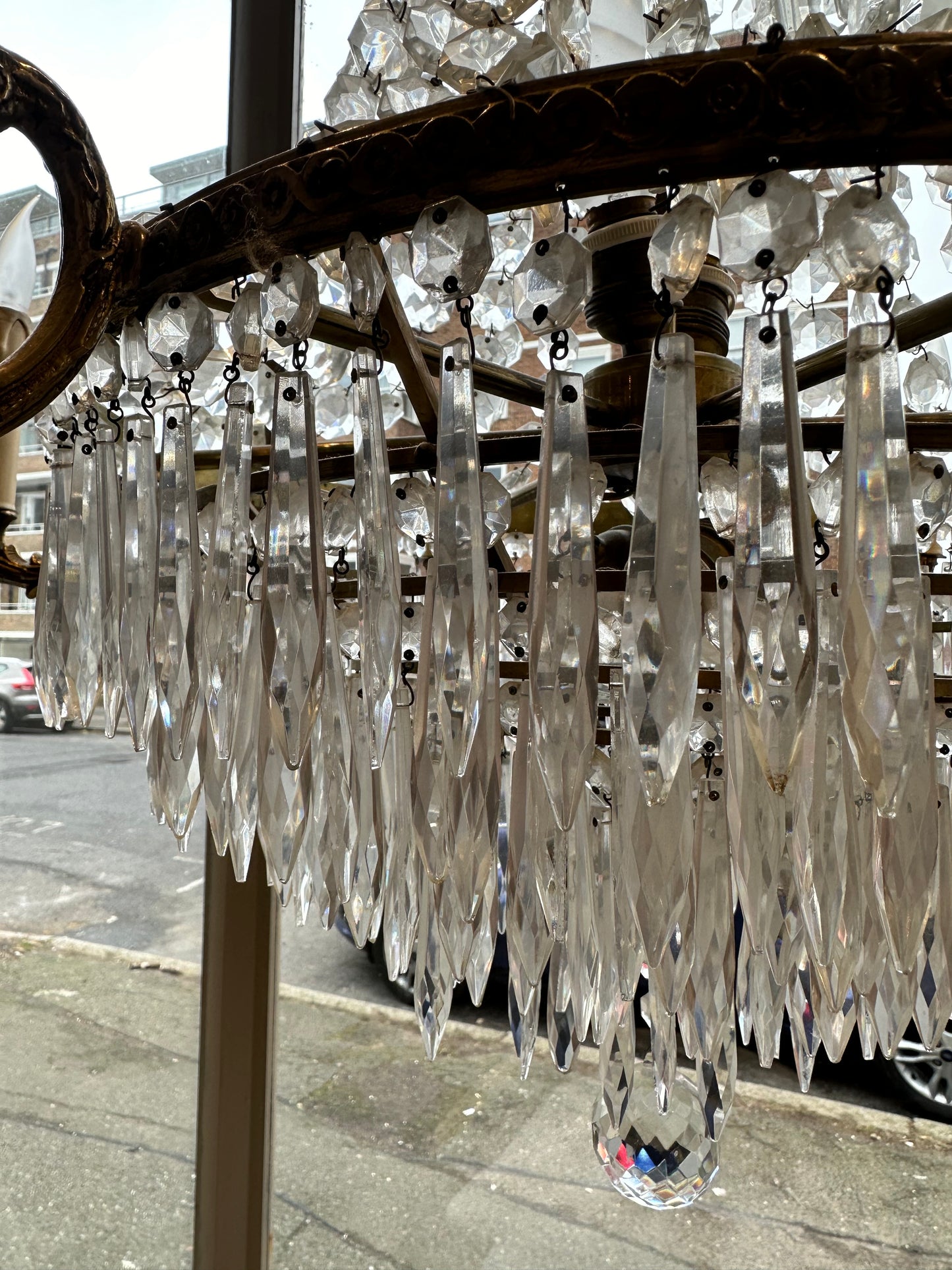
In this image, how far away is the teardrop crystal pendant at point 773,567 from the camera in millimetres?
212

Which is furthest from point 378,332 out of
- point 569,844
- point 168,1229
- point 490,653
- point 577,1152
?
point 168,1229

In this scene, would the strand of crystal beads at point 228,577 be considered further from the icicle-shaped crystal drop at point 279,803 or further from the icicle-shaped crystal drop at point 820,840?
the icicle-shaped crystal drop at point 820,840

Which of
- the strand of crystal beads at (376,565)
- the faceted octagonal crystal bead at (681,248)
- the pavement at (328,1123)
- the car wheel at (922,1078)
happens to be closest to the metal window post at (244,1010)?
the pavement at (328,1123)

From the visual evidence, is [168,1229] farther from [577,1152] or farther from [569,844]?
[569,844]

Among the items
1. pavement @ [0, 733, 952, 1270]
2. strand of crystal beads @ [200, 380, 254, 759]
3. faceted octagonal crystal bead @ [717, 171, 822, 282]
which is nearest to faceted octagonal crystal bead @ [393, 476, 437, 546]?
strand of crystal beads @ [200, 380, 254, 759]

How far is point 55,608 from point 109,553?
0.03 metres

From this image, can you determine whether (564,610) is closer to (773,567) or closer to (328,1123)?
(773,567)

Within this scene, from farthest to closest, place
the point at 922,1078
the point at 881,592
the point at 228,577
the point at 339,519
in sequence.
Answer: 1. the point at 922,1078
2. the point at 339,519
3. the point at 228,577
4. the point at 881,592

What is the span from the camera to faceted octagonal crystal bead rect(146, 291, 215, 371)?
282 millimetres

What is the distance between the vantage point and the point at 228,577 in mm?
310

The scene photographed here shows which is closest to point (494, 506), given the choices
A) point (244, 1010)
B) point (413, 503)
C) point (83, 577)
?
point (413, 503)

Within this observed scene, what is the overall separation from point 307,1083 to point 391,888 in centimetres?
111

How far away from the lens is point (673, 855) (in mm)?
236

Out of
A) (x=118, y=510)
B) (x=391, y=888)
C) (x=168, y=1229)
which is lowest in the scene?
(x=168, y=1229)
